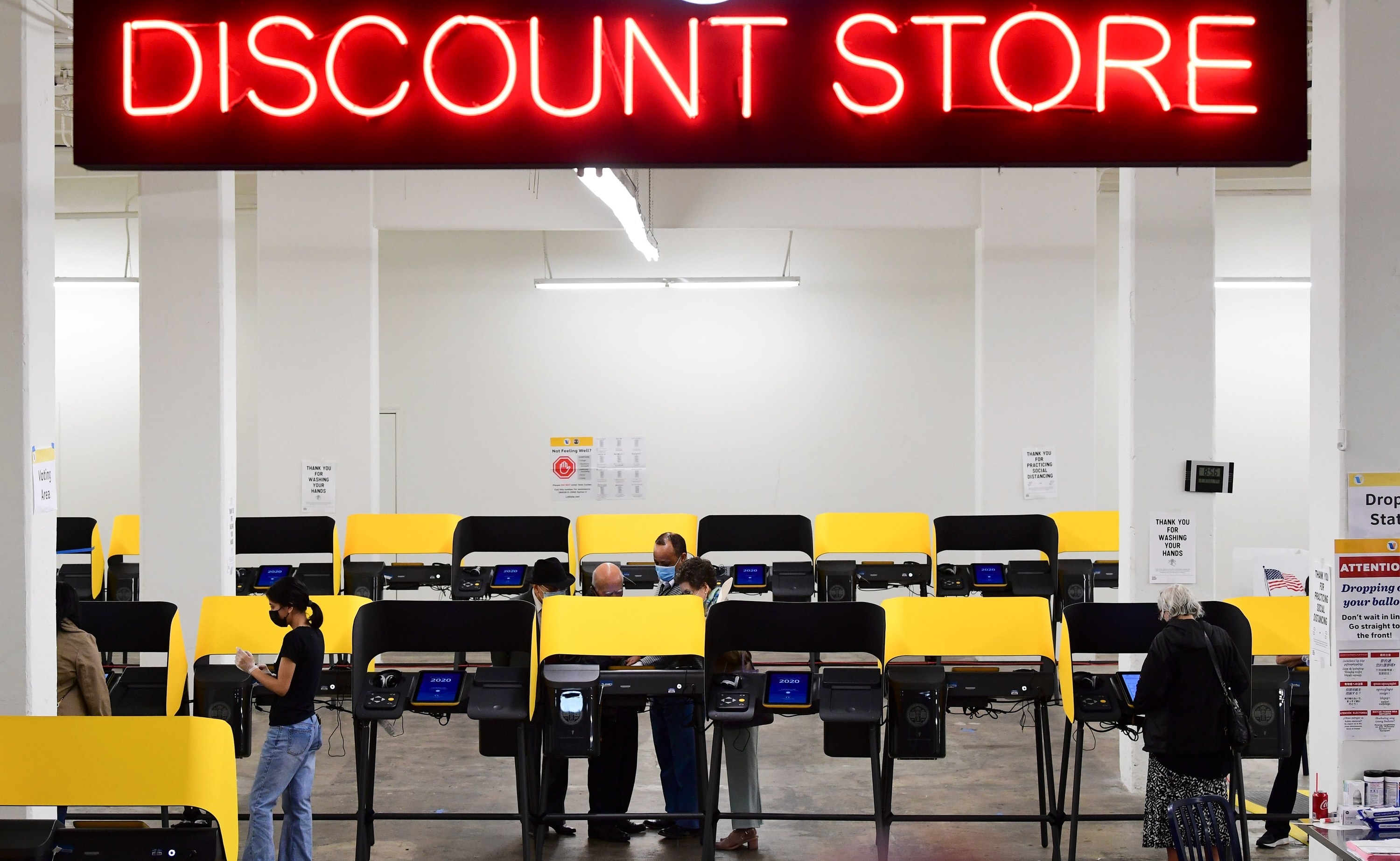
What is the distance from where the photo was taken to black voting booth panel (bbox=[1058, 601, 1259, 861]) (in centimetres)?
552

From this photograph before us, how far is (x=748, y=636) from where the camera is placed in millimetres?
5797

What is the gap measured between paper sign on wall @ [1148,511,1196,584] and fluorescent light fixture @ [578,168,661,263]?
12.4 ft

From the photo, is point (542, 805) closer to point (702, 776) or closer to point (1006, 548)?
point (702, 776)

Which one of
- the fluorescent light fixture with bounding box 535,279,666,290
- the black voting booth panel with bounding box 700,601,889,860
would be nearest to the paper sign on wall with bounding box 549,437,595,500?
the fluorescent light fixture with bounding box 535,279,666,290

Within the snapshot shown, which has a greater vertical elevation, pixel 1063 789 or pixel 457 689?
pixel 457 689

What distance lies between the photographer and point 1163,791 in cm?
519

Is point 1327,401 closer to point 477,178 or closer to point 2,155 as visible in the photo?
point 2,155

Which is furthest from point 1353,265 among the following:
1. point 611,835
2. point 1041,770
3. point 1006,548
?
point 1006,548

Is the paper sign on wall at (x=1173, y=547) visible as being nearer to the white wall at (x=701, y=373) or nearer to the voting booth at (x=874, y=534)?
the voting booth at (x=874, y=534)

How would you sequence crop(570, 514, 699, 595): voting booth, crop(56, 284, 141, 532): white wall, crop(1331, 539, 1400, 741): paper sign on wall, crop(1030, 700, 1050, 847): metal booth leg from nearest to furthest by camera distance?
crop(1331, 539, 1400, 741): paper sign on wall < crop(1030, 700, 1050, 847): metal booth leg < crop(570, 514, 699, 595): voting booth < crop(56, 284, 141, 532): white wall

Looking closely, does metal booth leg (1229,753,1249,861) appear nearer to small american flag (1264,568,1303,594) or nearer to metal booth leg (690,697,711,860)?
metal booth leg (690,697,711,860)

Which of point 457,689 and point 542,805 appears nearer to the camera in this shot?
point 457,689

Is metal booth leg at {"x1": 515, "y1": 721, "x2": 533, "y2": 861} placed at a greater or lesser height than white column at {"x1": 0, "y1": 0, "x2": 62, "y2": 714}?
lesser

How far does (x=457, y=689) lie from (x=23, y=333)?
242cm
